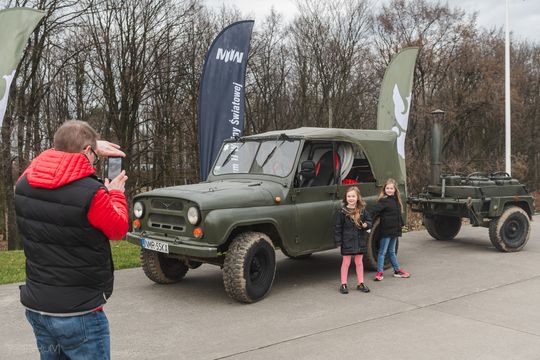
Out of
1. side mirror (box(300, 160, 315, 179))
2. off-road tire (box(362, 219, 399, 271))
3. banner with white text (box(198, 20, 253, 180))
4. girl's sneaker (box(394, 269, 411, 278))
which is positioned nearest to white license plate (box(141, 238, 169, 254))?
side mirror (box(300, 160, 315, 179))

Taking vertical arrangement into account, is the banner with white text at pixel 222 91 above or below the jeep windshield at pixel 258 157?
above

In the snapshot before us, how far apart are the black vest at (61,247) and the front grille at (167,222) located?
3420mm

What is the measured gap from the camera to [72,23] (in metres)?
18.7

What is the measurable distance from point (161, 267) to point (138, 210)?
2.95 ft

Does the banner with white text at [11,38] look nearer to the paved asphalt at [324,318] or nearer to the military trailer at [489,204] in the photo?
the paved asphalt at [324,318]

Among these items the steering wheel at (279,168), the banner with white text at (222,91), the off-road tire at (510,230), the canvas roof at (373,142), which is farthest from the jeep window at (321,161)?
the banner with white text at (222,91)

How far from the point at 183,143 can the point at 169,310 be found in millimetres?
16908

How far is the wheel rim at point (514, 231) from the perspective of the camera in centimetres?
926

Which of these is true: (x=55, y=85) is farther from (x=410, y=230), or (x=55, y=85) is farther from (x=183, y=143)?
(x=410, y=230)

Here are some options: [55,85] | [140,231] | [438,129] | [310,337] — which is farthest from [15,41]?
[55,85]

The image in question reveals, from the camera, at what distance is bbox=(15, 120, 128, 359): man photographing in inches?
96.3

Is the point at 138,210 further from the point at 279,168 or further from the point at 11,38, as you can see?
the point at 11,38

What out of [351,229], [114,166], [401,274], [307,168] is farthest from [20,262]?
[114,166]

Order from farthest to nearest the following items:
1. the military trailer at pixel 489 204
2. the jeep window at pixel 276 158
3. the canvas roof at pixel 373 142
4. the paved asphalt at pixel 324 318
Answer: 1. the military trailer at pixel 489 204
2. the canvas roof at pixel 373 142
3. the jeep window at pixel 276 158
4. the paved asphalt at pixel 324 318
